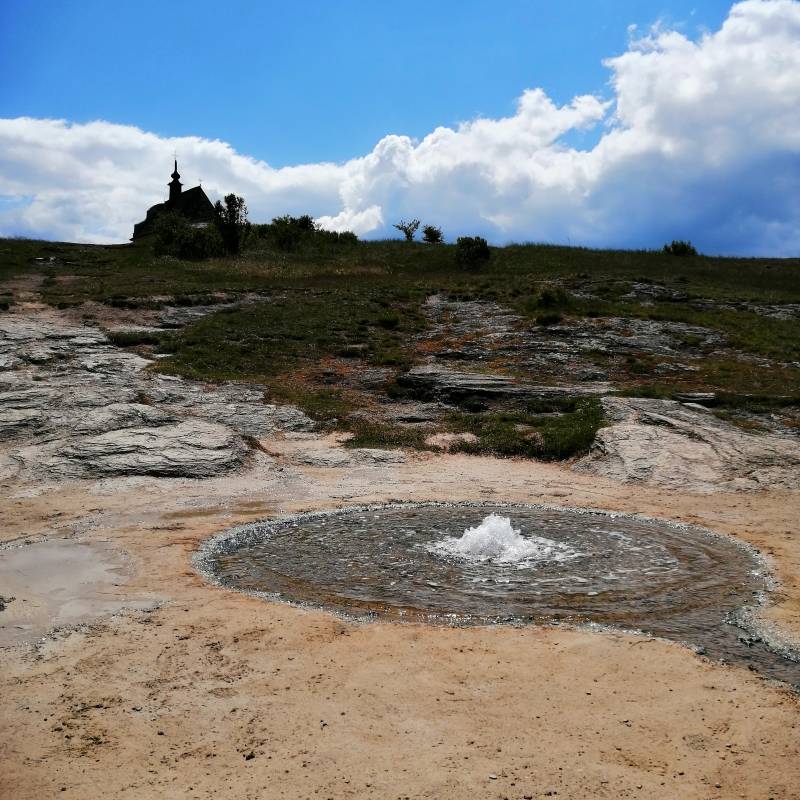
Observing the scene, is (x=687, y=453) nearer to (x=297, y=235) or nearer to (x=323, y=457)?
(x=323, y=457)

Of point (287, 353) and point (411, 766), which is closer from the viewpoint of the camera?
point (411, 766)

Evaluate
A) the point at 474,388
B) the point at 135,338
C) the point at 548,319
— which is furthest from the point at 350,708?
the point at 548,319

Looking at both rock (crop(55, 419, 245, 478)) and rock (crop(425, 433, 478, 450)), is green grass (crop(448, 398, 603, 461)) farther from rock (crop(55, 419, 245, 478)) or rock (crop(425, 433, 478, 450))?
rock (crop(55, 419, 245, 478))

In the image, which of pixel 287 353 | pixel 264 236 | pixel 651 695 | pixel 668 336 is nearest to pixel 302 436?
pixel 287 353

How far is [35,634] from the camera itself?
7.69m

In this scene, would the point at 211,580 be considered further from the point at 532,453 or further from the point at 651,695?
the point at 532,453

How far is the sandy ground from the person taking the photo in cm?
527

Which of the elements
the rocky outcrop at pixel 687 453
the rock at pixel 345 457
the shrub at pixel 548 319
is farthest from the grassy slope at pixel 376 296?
the rocky outcrop at pixel 687 453

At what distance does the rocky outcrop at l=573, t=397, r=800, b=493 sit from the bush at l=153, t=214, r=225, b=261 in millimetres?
43676

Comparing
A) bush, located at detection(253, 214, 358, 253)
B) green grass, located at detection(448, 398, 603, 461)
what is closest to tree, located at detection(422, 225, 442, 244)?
bush, located at detection(253, 214, 358, 253)

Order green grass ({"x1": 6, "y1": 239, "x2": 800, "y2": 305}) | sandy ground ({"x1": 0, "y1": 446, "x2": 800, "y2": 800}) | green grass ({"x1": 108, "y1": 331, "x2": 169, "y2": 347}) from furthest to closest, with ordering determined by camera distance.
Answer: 1. green grass ({"x1": 6, "y1": 239, "x2": 800, "y2": 305})
2. green grass ({"x1": 108, "y1": 331, "x2": 169, "y2": 347})
3. sandy ground ({"x1": 0, "y1": 446, "x2": 800, "y2": 800})

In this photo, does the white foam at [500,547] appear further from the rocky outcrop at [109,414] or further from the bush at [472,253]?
the bush at [472,253]

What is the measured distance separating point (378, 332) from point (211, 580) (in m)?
24.6

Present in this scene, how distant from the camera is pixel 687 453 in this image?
712 inches
